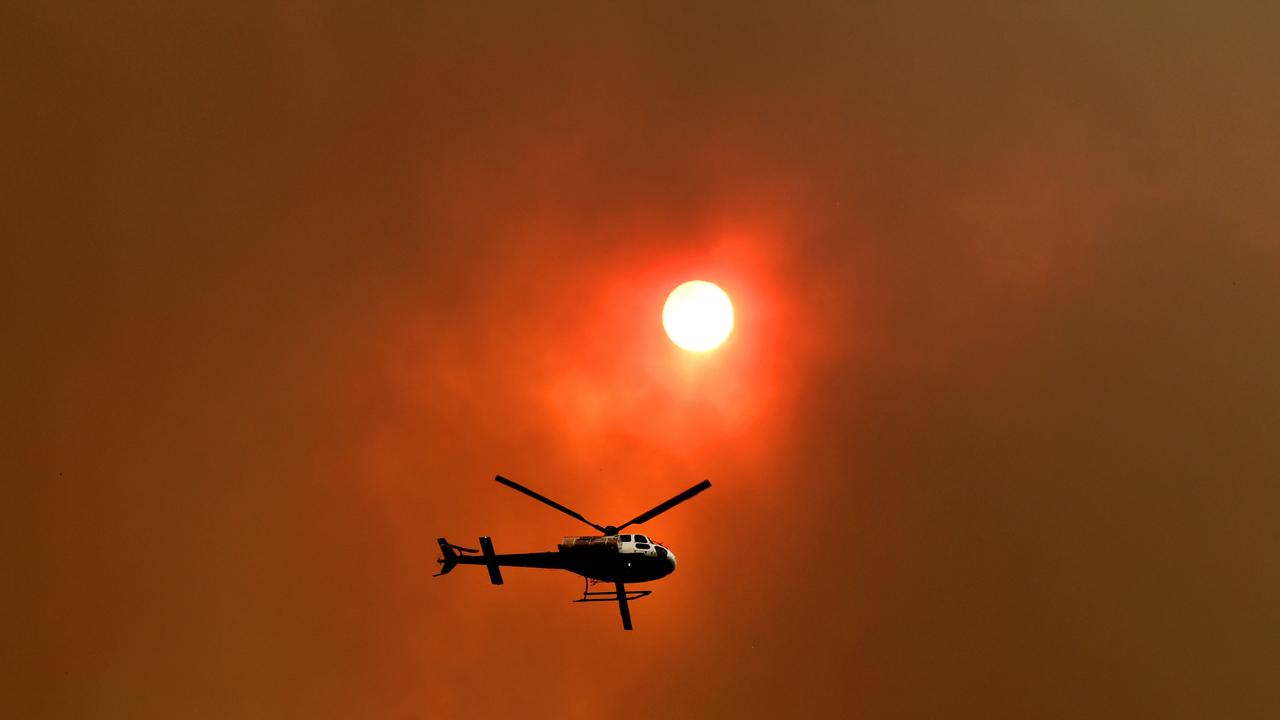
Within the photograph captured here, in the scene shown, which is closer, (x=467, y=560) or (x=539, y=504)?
(x=467, y=560)

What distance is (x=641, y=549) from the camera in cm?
2236

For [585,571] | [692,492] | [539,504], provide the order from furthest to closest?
[539,504], [585,571], [692,492]

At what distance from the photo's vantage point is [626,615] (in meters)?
24.7

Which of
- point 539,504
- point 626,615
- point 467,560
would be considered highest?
point 539,504

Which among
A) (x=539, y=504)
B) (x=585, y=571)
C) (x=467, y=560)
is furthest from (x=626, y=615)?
(x=539, y=504)

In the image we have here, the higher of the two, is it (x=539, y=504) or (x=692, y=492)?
(x=539, y=504)

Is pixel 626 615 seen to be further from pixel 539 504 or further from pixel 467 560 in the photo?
pixel 539 504

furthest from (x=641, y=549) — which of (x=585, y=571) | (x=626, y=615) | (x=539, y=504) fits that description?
(x=539, y=504)

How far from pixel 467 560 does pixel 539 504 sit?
10.7 metres

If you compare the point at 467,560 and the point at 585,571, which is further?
the point at 467,560

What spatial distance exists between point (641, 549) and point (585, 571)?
4.95ft

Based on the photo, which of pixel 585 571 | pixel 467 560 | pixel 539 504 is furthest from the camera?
pixel 539 504

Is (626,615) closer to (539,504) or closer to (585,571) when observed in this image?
(585,571)

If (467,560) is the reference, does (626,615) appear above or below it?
below
